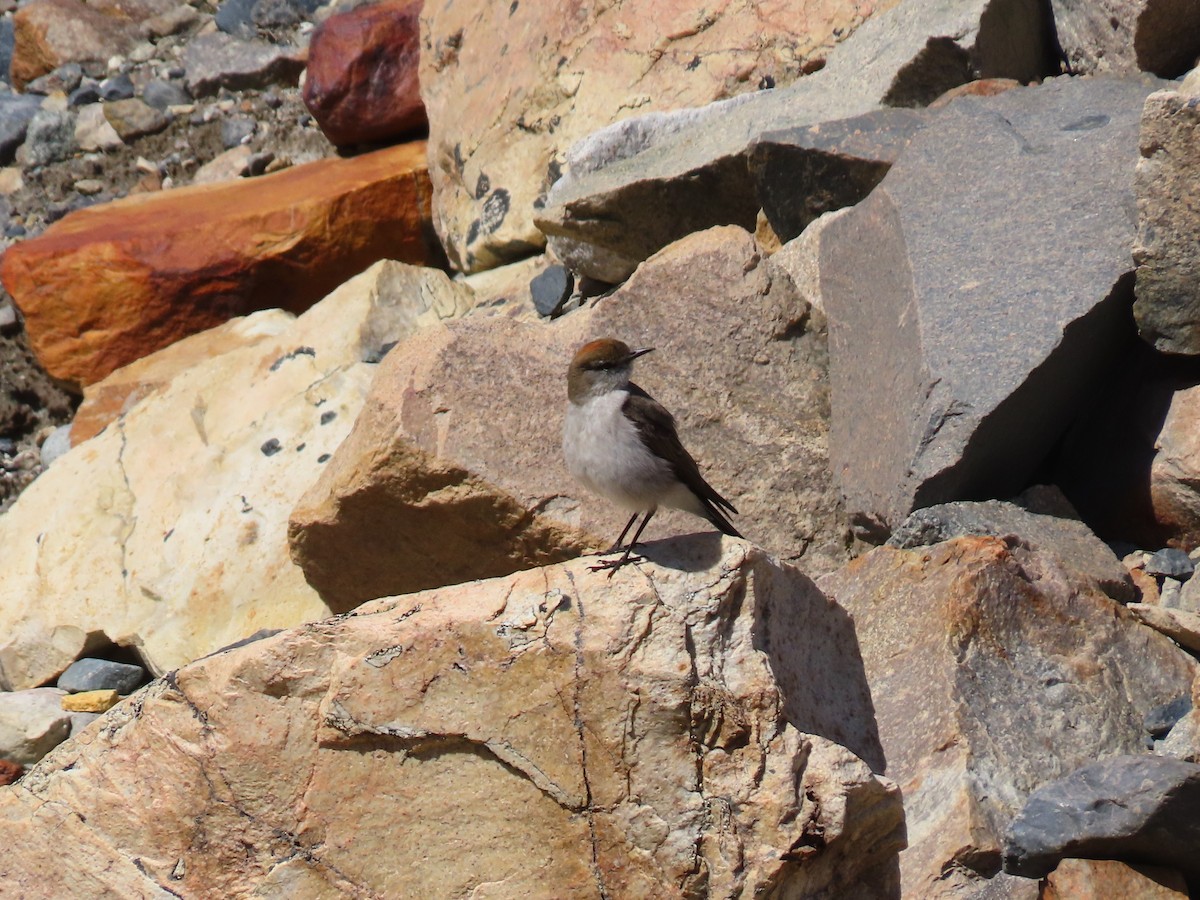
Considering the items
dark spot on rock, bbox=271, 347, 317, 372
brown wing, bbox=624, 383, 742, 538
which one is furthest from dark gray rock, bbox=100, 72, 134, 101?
brown wing, bbox=624, 383, 742, 538

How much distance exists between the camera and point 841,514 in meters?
6.55

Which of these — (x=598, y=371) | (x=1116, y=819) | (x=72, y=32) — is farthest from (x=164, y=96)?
(x=1116, y=819)

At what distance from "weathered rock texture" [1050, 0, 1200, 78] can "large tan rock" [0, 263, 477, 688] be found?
398 cm

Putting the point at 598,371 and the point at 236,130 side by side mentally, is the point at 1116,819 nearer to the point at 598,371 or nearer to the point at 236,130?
the point at 598,371

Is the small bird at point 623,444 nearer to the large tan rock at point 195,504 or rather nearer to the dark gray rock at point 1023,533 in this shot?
the dark gray rock at point 1023,533

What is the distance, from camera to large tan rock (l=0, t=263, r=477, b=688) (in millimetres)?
7637

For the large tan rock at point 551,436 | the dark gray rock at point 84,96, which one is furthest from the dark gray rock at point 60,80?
the large tan rock at point 551,436

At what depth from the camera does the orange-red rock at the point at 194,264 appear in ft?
33.4

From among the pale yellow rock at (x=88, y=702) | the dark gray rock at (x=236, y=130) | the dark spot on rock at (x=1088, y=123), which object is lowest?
the pale yellow rock at (x=88, y=702)

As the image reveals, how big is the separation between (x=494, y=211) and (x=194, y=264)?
223cm

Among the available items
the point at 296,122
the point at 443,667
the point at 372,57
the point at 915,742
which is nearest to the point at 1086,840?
the point at 915,742

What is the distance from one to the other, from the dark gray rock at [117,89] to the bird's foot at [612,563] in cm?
966

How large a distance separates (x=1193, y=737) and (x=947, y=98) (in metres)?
4.08

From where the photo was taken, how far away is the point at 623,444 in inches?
220
